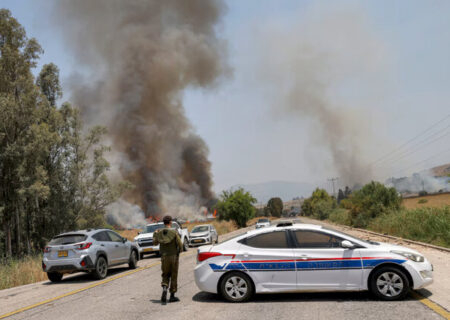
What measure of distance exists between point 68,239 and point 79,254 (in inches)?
28.3

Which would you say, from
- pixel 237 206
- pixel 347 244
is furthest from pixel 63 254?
pixel 237 206

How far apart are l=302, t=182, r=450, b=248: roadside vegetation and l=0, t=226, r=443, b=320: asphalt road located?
37.1ft

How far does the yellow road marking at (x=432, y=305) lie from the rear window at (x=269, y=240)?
240cm

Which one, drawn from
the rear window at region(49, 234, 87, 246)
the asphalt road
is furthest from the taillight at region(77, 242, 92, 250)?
the asphalt road

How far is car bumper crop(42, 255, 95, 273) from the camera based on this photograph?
11586 millimetres

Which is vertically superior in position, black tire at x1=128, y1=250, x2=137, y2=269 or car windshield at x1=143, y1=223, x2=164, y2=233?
car windshield at x1=143, y1=223, x2=164, y2=233

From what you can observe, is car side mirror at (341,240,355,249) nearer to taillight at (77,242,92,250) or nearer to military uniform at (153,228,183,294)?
military uniform at (153,228,183,294)

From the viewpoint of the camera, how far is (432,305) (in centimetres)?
661

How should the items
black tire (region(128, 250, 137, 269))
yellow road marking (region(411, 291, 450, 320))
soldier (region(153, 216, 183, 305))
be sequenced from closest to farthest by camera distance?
yellow road marking (region(411, 291, 450, 320)) → soldier (region(153, 216, 183, 305)) → black tire (region(128, 250, 137, 269))

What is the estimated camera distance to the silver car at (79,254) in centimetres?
1165

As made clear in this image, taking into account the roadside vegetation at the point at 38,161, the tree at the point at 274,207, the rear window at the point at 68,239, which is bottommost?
the tree at the point at 274,207

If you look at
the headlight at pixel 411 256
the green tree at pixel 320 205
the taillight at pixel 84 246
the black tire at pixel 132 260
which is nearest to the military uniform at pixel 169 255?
the headlight at pixel 411 256

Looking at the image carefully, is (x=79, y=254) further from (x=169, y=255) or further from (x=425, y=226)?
(x=425, y=226)

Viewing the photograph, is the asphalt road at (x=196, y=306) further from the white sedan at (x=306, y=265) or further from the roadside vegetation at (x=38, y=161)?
the roadside vegetation at (x=38, y=161)
